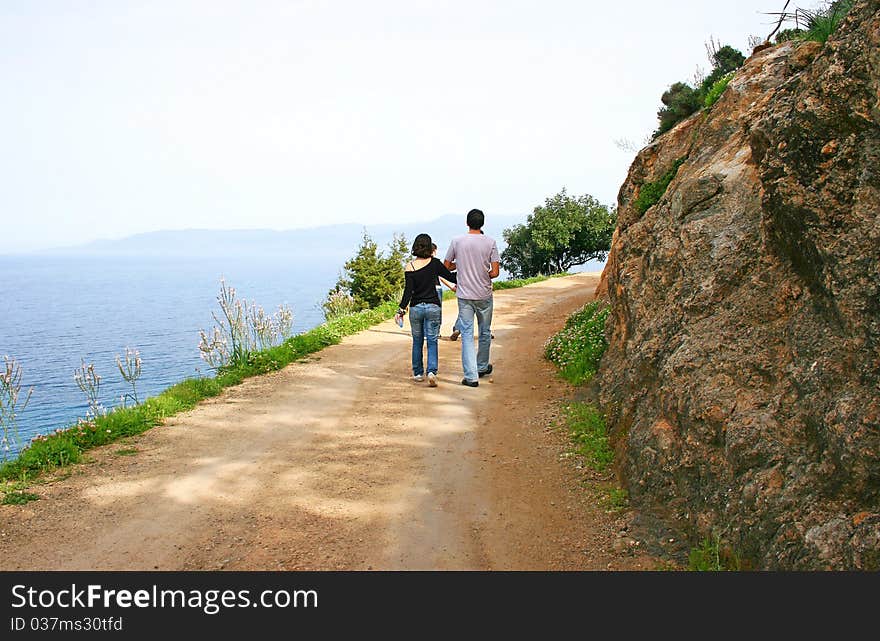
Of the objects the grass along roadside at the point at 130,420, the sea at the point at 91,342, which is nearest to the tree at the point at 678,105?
the grass along roadside at the point at 130,420

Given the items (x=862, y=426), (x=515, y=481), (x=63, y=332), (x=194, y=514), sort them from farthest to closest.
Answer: (x=63, y=332)
(x=515, y=481)
(x=194, y=514)
(x=862, y=426)

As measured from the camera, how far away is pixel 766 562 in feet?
14.4

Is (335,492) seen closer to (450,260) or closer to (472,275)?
(472,275)

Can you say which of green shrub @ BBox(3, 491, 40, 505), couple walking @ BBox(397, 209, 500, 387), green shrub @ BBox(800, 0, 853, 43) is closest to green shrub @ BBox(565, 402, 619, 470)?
couple walking @ BBox(397, 209, 500, 387)

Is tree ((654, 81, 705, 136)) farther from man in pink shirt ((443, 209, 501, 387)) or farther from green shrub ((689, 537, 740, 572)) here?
Result: green shrub ((689, 537, 740, 572))

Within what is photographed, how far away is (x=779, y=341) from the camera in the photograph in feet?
17.3

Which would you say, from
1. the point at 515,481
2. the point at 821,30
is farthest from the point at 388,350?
the point at 821,30

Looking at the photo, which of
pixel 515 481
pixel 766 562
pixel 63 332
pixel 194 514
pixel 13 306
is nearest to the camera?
pixel 766 562

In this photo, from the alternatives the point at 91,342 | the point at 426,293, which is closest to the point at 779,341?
the point at 426,293

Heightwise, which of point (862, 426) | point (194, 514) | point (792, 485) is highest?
point (862, 426)

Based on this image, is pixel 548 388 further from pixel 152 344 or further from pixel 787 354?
pixel 152 344

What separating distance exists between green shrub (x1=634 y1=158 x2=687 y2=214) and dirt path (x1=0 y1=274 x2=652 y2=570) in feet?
9.09

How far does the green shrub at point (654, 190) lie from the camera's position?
9703 mm

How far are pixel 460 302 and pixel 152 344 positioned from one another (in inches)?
2093
